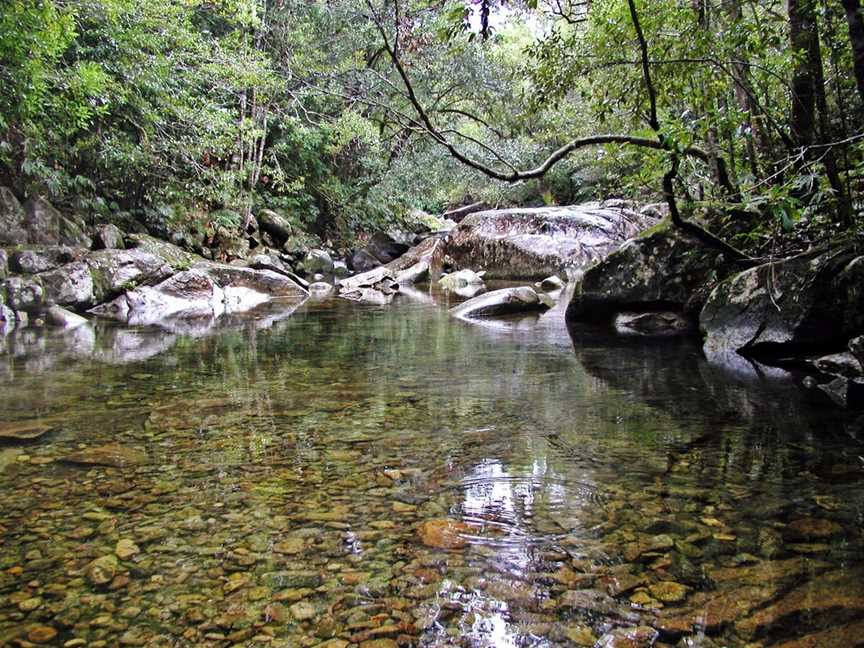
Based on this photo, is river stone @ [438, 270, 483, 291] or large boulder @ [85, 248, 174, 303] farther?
river stone @ [438, 270, 483, 291]

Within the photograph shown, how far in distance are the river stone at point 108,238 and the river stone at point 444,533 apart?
11.7 meters

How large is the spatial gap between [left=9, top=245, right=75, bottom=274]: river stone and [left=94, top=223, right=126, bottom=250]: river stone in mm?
1322

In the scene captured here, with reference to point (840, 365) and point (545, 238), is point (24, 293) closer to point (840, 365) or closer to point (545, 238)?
point (840, 365)

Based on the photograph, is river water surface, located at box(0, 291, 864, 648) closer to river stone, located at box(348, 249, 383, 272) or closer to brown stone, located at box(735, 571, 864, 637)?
brown stone, located at box(735, 571, 864, 637)

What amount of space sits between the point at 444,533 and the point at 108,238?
12079 mm

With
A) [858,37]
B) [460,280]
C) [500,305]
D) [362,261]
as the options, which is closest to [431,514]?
[858,37]

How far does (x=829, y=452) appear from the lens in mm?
3070

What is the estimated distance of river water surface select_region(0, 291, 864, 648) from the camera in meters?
1.77

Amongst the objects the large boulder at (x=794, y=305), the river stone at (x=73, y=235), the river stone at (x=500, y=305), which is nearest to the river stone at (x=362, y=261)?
the river stone at (x=73, y=235)

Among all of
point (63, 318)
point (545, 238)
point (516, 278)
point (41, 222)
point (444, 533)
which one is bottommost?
point (444, 533)

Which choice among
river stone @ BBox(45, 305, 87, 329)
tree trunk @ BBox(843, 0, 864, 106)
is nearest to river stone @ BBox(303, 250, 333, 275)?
river stone @ BBox(45, 305, 87, 329)

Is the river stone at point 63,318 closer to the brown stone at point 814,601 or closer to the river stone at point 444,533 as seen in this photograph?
the river stone at point 444,533

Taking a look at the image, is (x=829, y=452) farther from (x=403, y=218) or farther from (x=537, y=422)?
(x=403, y=218)

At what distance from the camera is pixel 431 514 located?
2477mm
